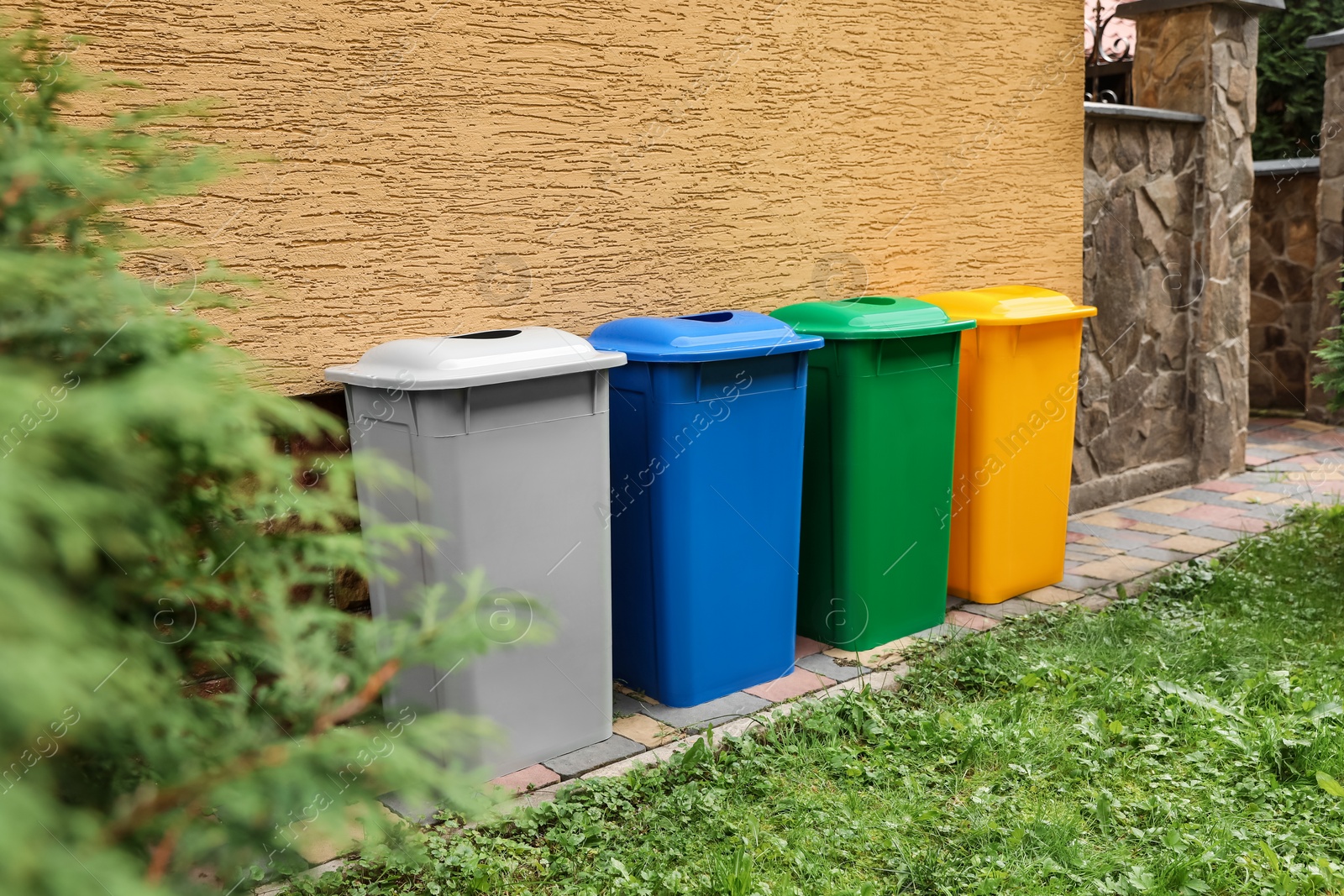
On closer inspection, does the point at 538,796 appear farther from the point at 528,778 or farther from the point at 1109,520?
the point at 1109,520

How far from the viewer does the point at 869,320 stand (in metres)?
4.21

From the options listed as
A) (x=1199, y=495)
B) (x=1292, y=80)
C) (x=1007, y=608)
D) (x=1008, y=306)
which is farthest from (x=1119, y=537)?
(x=1292, y=80)

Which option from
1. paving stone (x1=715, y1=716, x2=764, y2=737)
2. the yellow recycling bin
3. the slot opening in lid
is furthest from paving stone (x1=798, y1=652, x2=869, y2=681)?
the slot opening in lid

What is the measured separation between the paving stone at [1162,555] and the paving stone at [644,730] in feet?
10.2

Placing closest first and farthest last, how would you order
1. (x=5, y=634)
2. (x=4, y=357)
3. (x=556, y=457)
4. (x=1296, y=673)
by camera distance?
1. (x=5, y=634)
2. (x=4, y=357)
3. (x=556, y=457)
4. (x=1296, y=673)

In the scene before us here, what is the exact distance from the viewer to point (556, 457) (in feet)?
11.1

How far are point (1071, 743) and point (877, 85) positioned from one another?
10.6 ft

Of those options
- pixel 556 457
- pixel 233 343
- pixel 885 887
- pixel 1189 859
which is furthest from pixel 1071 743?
pixel 233 343

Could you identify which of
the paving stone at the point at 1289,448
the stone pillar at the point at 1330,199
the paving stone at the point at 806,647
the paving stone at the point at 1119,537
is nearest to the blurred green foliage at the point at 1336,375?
the paving stone at the point at 1119,537

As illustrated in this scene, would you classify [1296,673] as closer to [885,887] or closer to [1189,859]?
[1189,859]

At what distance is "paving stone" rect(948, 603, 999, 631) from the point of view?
4598 mm

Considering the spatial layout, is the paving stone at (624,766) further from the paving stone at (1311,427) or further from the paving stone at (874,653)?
the paving stone at (1311,427)

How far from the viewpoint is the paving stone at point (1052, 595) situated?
4926 millimetres

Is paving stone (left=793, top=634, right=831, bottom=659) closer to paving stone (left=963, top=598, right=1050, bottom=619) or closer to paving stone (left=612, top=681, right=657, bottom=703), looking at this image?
paving stone (left=612, top=681, right=657, bottom=703)
